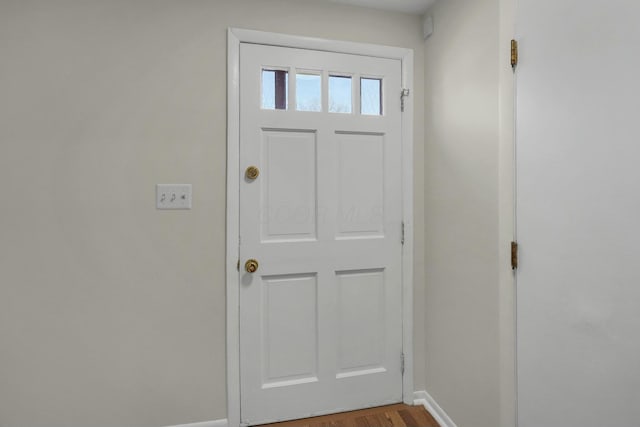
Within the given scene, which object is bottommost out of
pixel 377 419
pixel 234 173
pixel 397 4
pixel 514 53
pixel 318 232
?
pixel 377 419

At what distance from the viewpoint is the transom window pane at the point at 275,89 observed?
1704mm

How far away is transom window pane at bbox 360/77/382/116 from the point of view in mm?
1823

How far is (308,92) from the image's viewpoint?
1.74 m

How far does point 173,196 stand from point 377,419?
5.19 ft

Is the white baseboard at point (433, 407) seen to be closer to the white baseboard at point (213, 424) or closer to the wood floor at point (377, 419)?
the wood floor at point (377, 419)

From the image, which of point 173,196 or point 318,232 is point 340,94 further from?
point 173,196

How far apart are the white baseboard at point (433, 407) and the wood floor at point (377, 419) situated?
0.03 m

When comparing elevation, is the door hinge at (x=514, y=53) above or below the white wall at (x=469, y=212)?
above

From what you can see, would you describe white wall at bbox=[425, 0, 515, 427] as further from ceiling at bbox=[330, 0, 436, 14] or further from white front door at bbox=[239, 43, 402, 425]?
white front door at bbox=[239, 43, 402, 425]

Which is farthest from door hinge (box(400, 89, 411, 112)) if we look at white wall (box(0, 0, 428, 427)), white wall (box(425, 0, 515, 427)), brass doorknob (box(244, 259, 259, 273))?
brass doorknob (box(244, 259, 259, 273))

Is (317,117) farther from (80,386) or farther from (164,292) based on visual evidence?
(80,386)

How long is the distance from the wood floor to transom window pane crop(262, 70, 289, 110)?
1.67 metres

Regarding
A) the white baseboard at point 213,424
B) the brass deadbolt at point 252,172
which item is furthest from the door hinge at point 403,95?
the white baseboard at point 213,424

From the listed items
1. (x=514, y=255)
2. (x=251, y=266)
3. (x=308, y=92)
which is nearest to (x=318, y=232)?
(x=251, y=266)
